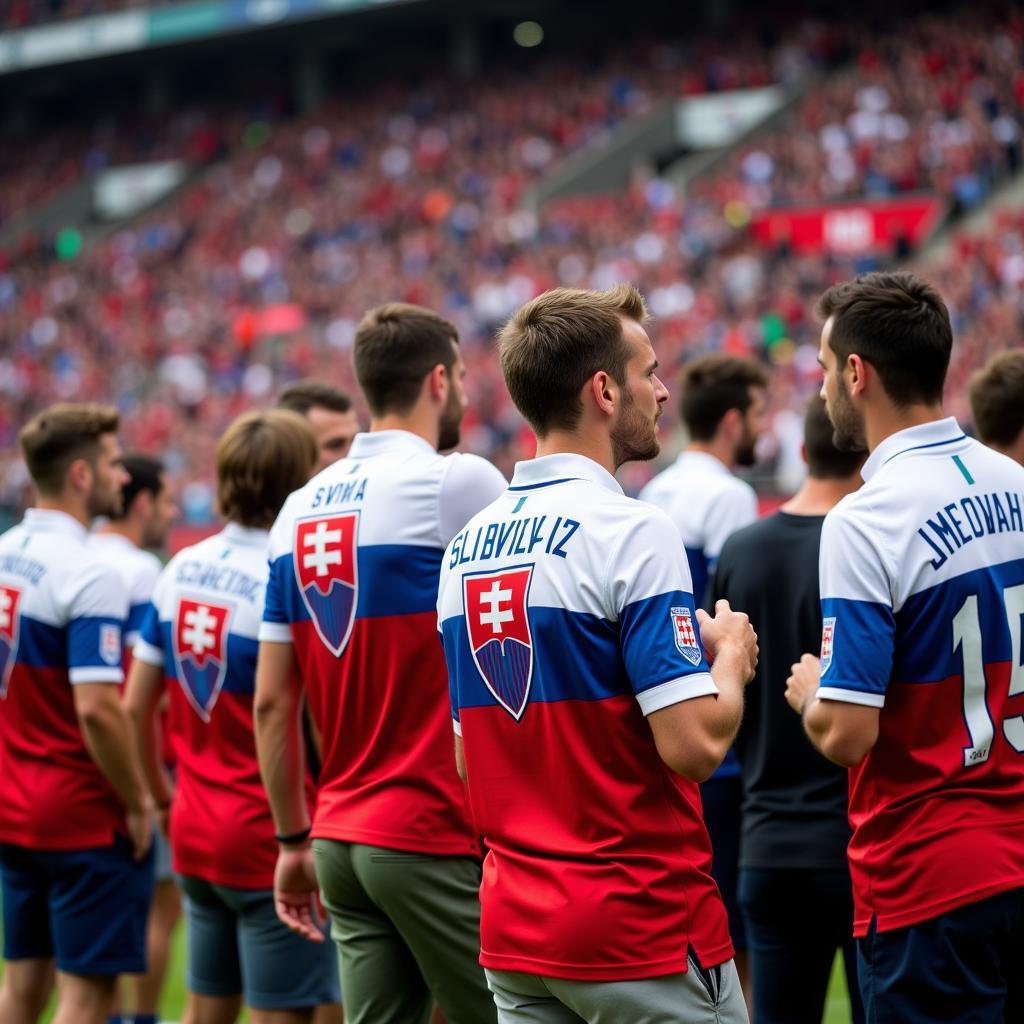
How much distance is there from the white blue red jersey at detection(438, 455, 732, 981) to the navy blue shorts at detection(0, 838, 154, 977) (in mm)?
2189

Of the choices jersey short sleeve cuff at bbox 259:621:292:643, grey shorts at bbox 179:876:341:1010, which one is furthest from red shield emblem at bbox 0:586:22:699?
jersey short sleeve cuff at bbox 259:621:292:643

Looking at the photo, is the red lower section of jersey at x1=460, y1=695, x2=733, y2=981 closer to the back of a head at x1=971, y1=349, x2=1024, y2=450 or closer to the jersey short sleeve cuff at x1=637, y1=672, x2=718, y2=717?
the jersey short sleeve cuff at x1=637, y1=672, x2=718, y2=717

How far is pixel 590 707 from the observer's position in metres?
2.66

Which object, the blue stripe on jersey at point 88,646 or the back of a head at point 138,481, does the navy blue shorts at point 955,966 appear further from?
the back of a head at point 138,481

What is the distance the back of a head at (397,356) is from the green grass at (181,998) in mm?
3130

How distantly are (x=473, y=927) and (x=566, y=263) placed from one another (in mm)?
22343

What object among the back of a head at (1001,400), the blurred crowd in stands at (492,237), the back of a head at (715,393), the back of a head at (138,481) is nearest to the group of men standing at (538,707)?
the back of a head at (715,393)

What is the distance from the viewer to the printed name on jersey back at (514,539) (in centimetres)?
271

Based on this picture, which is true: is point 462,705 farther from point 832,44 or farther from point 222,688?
point 832,44

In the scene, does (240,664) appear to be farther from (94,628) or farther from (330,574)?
(330,574)

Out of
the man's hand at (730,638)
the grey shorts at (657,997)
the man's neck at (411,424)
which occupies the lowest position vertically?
the grey shorts at (657,997)

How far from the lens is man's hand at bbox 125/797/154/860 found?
15.3ft

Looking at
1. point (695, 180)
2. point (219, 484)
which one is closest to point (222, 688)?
point (219, 484)

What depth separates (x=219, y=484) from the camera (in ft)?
14.4
